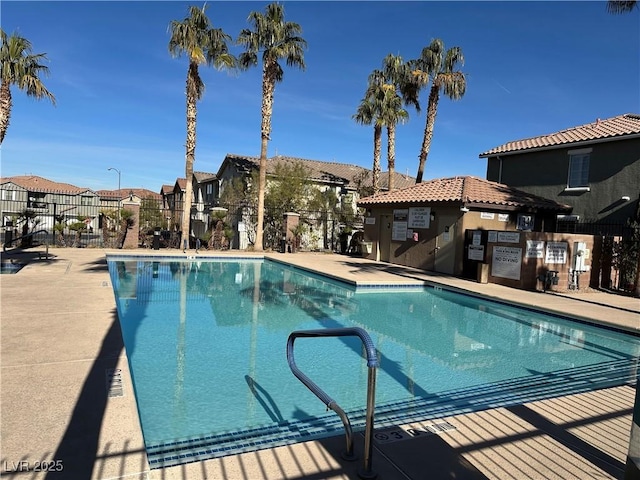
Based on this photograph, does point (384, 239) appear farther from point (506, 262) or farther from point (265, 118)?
point (265, 118)

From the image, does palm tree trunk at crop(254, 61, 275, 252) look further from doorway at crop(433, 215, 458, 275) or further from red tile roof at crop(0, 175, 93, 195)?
red tile roof at crop(0, 175, 93, 195)

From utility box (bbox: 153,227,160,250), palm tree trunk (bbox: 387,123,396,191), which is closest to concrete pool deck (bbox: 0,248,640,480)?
utility box (bbox: 153,227,160,250)

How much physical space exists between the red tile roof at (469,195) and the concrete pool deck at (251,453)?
11500mm

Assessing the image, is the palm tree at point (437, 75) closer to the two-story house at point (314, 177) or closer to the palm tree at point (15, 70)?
the two-story house at point (314, 177)

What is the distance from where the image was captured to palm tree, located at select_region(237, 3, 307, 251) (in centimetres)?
2050

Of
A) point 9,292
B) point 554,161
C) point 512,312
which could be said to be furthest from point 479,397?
point 554,161

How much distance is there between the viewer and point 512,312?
10.5 metres

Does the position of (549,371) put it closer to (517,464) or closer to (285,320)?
(517,464)

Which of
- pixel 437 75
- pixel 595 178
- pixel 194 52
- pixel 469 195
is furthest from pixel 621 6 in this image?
pixel 194 52

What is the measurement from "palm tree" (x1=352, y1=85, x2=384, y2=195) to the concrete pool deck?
20236 mm

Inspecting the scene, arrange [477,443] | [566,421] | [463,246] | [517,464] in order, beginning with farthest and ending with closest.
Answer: [463,246] < [566,421] < [477,443] < [517,464]

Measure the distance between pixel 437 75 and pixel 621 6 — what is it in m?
11.7

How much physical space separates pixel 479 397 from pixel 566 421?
3.80ft

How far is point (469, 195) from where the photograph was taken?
52.1 feet
